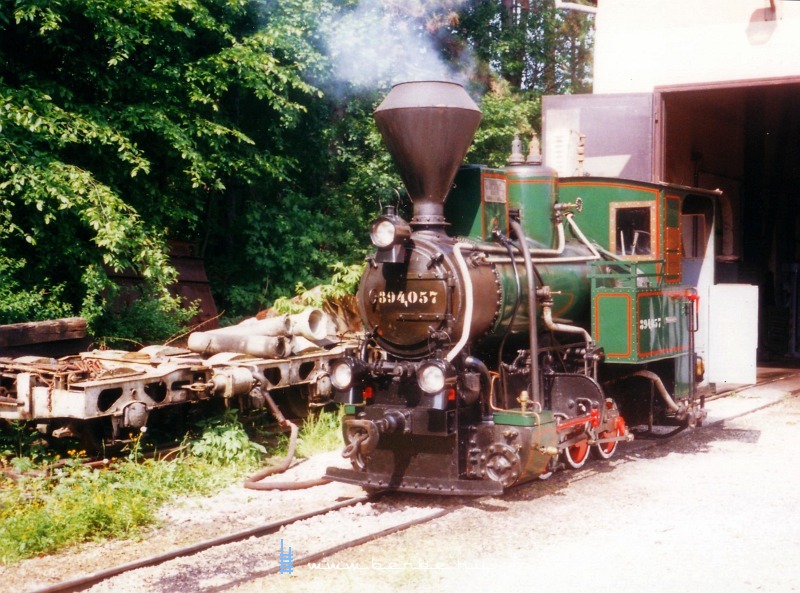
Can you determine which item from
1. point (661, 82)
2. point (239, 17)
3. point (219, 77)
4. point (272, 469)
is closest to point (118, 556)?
point (272, 469)

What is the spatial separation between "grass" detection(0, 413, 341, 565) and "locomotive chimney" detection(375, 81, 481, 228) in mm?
2709

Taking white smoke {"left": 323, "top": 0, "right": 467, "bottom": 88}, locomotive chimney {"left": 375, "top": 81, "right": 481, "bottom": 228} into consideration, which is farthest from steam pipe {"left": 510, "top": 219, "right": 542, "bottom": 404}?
white smoke {"left": 323, "top": 0, "right": 467, "bottom": 88}

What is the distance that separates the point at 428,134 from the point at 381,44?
301 inches

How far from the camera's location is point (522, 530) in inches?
234

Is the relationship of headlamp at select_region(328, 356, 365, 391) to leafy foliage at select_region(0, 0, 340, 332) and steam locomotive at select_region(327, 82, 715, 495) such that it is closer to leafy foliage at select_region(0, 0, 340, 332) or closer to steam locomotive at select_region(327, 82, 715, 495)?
steam locomotive at select_region(327, 82, 715, 495)

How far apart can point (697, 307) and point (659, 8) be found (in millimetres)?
6737

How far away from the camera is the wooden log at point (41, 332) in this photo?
25.8 ft

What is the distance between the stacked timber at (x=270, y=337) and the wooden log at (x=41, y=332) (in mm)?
1162

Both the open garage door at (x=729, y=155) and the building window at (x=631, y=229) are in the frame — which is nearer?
the building window at (x=631, y=229)

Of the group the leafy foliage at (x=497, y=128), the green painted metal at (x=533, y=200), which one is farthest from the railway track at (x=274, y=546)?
the leafy foliage at (x=497, y=128)

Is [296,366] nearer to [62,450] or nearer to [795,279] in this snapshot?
[62,450]

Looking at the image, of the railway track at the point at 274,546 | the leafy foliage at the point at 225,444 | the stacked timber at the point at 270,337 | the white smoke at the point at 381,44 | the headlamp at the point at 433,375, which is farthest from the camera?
the white smoke at the point at 381,44

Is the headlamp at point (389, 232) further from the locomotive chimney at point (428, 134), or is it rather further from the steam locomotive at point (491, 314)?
the locomotive chimney at point (428, 134)

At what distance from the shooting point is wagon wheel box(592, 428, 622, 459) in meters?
7.79
